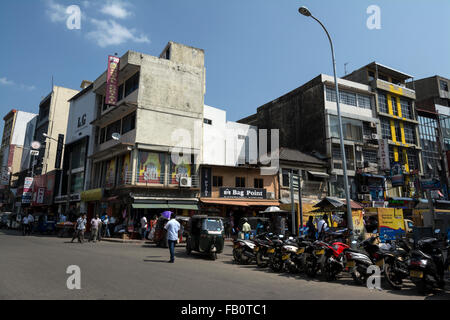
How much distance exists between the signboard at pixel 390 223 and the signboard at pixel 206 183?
1317cm

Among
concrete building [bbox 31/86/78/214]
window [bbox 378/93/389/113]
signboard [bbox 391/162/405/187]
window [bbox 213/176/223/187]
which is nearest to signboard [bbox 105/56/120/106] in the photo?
window [bbox 213/176/223/187]

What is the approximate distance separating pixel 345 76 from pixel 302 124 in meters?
9.71

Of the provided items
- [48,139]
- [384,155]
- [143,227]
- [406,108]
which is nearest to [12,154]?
[48,139]

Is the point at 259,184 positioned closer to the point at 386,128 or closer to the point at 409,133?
the point at 386,128

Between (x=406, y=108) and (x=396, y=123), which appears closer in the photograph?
(x=396, y=123)

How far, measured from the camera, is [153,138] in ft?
84.6

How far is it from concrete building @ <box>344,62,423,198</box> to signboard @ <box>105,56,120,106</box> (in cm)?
2554

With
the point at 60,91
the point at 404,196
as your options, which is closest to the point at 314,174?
the point at 404,196

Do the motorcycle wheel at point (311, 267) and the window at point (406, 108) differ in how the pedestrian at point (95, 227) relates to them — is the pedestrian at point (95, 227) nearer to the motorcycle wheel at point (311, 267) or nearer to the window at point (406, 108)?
the motorcycle wheel at point (311, 267)

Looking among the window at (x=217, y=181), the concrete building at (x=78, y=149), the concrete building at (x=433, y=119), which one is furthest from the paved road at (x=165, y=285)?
the concrete building at (x=433, y=119)

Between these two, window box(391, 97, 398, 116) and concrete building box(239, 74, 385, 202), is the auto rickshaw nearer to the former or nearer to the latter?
concrete building box(239, 74, 385, 202)

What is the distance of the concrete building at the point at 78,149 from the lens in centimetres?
3197

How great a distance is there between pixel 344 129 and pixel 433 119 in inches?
591

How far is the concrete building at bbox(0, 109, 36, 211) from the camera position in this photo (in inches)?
2158
